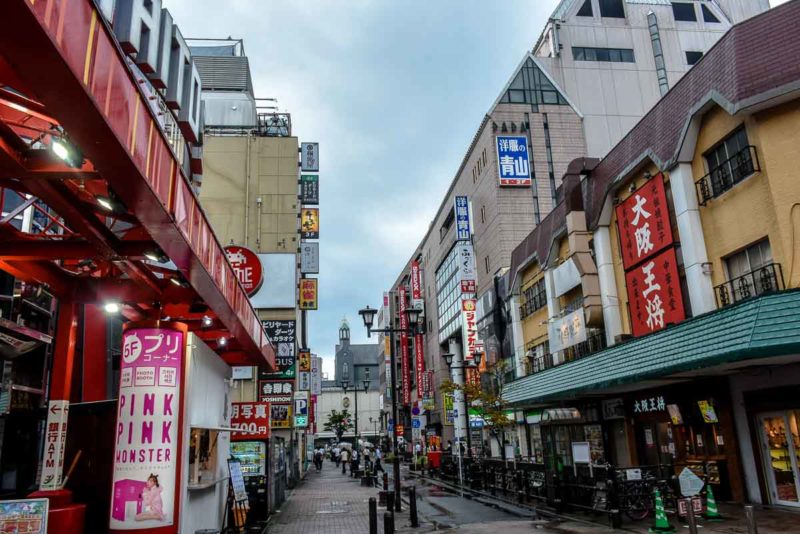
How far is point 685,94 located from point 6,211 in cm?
1765

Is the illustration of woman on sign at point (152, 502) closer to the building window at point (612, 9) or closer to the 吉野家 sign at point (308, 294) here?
the 吉野家 sign at point (308, 294)

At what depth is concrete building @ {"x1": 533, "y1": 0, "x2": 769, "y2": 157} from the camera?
4928cm

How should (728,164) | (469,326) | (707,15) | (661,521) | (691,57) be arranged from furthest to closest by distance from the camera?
(707,15), (691,57), (469,326), (728,164), (661,521)

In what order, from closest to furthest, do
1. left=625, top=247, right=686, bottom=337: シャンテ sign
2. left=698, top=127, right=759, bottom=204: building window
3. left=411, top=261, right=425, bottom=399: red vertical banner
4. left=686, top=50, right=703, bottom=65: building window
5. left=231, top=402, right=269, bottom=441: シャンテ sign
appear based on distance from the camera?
left=698, top=127, right=759, bottom=204: building window < left=625, top=247, right=686, bottom=337: シャンテ sign < left=231, top=402, right=269, bottom=441: シャンテ sign < left=686, top=50, right=703, bottom=65: building window < left=411, top=261, right=425, bottom=399: red vertical banner

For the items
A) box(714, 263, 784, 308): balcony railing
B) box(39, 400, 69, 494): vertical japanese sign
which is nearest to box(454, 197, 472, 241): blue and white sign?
box(714, 263, 784, 308): balcony railing

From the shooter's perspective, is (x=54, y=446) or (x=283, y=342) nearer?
(x=54, y=446)

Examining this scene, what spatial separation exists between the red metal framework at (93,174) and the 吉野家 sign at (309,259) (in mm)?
26442

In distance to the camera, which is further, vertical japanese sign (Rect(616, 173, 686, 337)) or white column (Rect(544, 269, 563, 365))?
white column (Rect(544, 269, 563, 365))

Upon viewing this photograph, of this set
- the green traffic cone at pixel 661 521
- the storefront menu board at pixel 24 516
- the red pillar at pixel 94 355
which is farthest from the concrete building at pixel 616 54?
the storefront menu board at pixel 24 516

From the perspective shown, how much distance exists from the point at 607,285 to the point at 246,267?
1273cm

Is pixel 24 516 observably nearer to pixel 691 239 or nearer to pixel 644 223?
pixel 691 239

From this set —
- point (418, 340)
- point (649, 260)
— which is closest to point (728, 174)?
point (649, 260)

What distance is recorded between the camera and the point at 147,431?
9.81 meters

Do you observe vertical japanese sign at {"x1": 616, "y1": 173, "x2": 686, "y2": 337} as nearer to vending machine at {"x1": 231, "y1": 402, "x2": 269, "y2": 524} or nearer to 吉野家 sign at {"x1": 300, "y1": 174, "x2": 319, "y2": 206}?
vending machine at {"x1": 231, "y1": 402, "x2": 269, "y2": 524}
